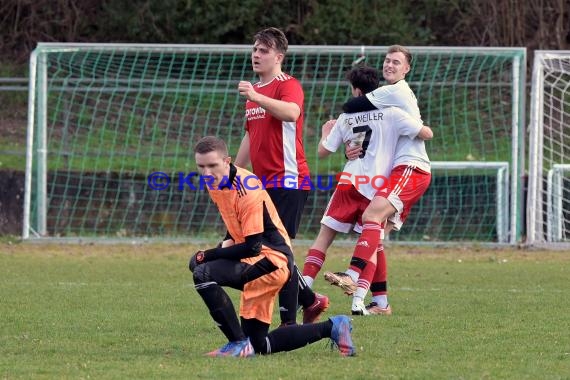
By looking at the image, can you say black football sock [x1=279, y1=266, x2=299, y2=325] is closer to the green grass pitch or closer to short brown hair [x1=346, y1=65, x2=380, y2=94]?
the green grass pitch

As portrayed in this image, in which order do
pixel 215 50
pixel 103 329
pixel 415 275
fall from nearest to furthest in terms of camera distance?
pixel 103 329, pixel 415 275, pixel 215 50

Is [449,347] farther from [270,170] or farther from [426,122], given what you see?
[426,122]

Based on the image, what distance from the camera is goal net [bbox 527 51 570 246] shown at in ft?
44.7

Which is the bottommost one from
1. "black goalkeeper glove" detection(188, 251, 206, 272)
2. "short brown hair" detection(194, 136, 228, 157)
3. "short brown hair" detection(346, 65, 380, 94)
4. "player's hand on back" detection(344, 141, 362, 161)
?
"black goalkeeper glove" detection(188, 251, 206, 272)

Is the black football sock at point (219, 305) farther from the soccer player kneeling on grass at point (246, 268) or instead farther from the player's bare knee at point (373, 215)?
the player's bare knee at point (373, 215)

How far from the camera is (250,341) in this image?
5.94 m

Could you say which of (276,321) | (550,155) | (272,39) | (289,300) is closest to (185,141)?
(550,155)

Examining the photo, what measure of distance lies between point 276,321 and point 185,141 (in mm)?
9284

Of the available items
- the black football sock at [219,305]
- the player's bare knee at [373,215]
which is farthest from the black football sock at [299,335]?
the player's bare knee at [373,215]

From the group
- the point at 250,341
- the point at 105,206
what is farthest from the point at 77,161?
the point at 250,341

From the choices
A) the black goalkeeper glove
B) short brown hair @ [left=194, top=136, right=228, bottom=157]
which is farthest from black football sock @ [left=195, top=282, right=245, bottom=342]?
short brown hair @ [left=194, top=136, right=228, bottom=157]

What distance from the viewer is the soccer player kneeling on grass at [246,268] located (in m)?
5.71

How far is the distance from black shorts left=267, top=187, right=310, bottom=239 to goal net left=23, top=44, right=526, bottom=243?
26.0ft

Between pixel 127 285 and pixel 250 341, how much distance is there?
4.22 metres
